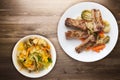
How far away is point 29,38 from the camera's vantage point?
5.87 feet

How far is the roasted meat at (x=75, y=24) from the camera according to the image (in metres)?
1.80

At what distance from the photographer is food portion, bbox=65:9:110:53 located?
180 cm

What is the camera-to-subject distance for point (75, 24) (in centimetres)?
181

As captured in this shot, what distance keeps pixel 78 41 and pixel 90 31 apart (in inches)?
3.9

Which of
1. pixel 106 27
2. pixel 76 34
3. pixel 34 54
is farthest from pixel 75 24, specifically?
pixel 34 54

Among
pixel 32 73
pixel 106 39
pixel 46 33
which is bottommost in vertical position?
pixel 32 73

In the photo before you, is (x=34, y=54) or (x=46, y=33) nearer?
(x=34, y=54)

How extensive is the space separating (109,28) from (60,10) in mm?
339

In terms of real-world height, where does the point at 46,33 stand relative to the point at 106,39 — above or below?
above

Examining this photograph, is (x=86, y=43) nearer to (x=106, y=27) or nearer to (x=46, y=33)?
(x=106, y=27)

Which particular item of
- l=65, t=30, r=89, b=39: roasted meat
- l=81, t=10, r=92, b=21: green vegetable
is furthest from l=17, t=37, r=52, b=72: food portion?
l=81, t=10, r=92, b=21: green vegetable

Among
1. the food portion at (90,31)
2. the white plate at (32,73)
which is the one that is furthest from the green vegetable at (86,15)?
the white plate at (32,73)

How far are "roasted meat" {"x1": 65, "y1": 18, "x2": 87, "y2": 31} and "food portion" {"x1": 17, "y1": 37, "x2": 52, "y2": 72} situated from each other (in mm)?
185

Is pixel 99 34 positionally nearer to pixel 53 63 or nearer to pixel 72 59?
pixel 72 59
